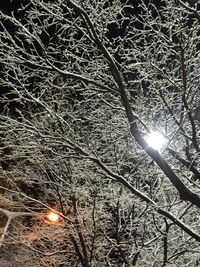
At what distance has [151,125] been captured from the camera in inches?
304

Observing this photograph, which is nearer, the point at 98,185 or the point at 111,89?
the point at 111,89

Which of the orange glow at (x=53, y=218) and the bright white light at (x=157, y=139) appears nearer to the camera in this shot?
the bright white light at (x=157, y=139)

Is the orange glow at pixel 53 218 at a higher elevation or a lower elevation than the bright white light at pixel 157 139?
higher

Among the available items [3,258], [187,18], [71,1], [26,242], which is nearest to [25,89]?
[71,1]

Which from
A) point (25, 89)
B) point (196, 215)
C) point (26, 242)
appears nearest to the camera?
point (25, 89)

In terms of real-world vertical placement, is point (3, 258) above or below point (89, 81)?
above

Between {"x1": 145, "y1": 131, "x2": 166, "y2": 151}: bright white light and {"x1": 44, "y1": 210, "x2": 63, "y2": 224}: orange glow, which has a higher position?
{"x1": 44, "y1": 210, "x2": 63, "y2": 224}: orange glow

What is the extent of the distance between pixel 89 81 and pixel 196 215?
19.0ft

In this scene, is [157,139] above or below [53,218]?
below

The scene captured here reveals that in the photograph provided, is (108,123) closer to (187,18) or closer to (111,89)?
(111,89)

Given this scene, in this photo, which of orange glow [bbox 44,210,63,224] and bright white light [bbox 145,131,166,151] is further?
orange glow [bbox 44,210,63,224]

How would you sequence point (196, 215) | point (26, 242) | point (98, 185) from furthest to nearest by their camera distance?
point (26, 242) < point (98, 185) < point (196, 215)

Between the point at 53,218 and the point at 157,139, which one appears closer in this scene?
the point at 157,139

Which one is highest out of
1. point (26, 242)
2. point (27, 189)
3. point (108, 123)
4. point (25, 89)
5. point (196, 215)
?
point (27, 189)
